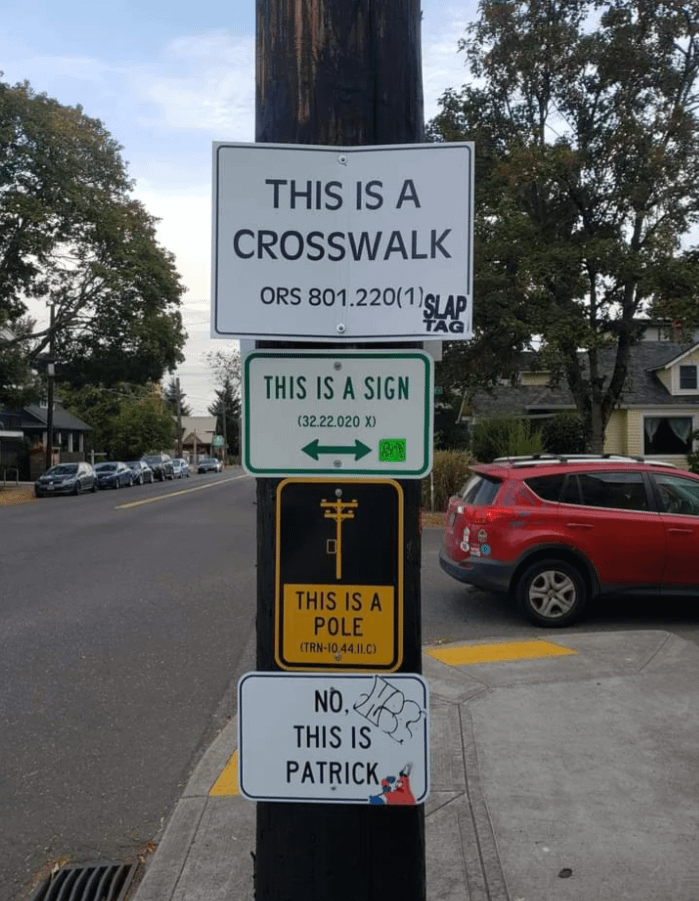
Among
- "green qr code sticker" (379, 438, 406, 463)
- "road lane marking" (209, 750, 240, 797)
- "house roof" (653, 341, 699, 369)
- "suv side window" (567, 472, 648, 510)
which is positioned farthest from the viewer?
"house roof" (653, 341, 699, 369)

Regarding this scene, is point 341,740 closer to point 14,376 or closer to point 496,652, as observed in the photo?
point 496,652

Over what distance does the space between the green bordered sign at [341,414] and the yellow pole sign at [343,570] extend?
0.06 meters

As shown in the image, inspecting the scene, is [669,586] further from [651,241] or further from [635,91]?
[635,91]

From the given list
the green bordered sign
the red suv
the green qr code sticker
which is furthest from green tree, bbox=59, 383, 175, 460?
the green qr code sticker

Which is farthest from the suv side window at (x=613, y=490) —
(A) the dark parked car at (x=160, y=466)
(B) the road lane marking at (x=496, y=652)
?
(A) the dark parked car at (x=160, y=466)

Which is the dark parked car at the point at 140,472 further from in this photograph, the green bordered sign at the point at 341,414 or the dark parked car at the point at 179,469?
the green bordered sign at the point at 341,414

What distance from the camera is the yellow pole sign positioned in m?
2.46

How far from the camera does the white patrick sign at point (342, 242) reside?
8.06 feet

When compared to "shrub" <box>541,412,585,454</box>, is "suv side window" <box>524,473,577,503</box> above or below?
below

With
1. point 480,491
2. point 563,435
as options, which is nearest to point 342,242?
point 480,491

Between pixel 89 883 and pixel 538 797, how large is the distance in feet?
7.37

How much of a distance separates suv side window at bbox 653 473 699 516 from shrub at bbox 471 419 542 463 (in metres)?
12.5

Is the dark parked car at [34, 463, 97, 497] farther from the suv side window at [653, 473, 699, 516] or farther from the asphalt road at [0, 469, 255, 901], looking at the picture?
the suv side window at [653, 473, 699, 516]

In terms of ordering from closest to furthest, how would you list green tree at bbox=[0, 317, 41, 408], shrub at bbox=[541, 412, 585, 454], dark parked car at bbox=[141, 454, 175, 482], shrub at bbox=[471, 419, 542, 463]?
shrub at bbox=[471, 419, 542, 463] < shrub at bbox=[541, 412, 585, 454] < green tree at bbox=[0, 317, 41, 408] < dark parked car at bbox=[141, 454, 175, 482]
